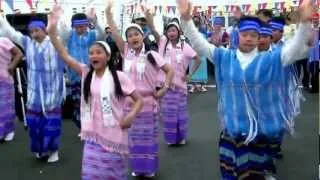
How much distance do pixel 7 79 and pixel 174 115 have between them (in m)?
2.33

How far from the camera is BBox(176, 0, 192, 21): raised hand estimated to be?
4.29m

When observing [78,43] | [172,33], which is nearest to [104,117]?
[172,33]

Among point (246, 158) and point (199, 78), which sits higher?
point (246, 158)

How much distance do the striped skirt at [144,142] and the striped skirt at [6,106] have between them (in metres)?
2.68

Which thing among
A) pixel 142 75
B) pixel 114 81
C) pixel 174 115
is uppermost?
pixel 114 81

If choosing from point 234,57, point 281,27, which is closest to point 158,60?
point 281,27

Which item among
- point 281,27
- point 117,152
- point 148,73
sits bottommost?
point 117,152

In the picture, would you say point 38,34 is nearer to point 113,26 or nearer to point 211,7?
point 113,26

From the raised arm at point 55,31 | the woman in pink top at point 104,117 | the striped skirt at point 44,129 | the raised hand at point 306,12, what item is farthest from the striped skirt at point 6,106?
the raised hand at point 306,12

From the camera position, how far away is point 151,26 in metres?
6.83

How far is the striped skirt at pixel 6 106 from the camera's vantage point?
8.04m

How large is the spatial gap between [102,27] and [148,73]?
1115 mm

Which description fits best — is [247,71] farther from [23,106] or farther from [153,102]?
[23,106]

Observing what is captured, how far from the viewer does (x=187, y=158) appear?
7.21 meters
